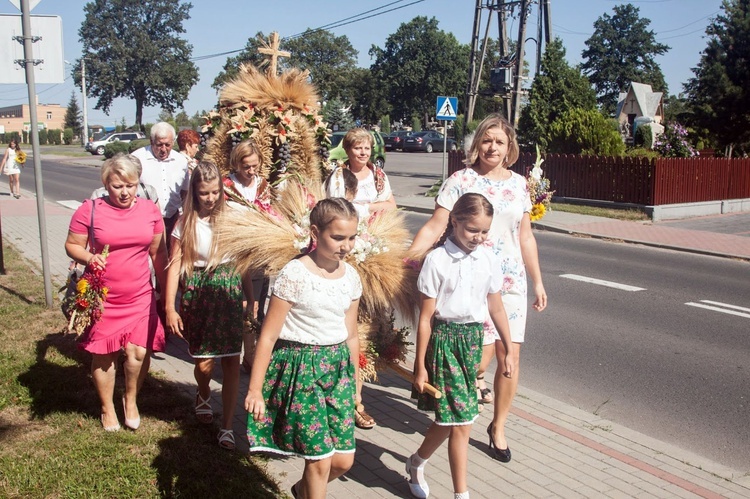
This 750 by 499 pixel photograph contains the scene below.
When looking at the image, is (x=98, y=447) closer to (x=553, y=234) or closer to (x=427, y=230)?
(x=427, y=230)

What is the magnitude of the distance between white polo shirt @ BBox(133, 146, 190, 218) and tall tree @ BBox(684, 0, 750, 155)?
27.3 metres

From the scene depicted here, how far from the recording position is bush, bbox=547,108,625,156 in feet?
66.0

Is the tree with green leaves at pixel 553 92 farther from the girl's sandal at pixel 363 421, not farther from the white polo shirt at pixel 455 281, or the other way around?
the white polo shirt at pixel 455 281

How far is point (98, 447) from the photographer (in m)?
3.93

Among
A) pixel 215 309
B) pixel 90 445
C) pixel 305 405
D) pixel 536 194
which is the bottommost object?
pixel 90 445

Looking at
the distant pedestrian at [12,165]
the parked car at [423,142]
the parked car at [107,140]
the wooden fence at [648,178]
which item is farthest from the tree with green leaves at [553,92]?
the parked car at [107,140]

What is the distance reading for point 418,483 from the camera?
11.8ft

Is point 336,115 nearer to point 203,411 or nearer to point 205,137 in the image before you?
point 205,137

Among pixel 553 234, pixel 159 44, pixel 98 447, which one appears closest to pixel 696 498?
pixel 98 447

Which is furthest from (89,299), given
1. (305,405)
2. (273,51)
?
(273,51)

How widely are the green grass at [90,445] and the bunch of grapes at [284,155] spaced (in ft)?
5.77

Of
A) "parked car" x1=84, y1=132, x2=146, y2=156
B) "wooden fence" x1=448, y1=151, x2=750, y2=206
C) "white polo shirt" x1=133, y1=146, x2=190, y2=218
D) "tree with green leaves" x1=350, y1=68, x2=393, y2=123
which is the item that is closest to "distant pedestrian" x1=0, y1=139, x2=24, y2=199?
"wooden fence" x1=448, y1=151, x2=750, y2=206

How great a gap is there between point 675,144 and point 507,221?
56.8 ft

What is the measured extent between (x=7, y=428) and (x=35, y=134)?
3.61m
